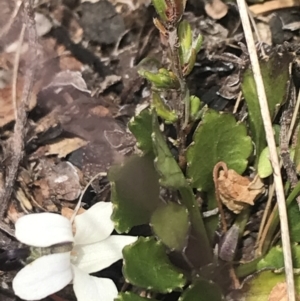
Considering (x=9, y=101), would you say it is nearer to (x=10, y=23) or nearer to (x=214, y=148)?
(x=10, y=23)

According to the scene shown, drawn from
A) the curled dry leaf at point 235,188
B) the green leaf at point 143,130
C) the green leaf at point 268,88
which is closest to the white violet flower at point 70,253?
the green leaf at point 143,130

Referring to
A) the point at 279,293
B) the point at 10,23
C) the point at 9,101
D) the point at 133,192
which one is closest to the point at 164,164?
the point at 133,192

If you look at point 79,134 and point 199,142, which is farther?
point 79,134

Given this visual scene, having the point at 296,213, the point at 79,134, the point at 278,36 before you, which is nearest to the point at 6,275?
the point at 79,134

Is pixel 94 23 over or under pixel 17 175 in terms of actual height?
over

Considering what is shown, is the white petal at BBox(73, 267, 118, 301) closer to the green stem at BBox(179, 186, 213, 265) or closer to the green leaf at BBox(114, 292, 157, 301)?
the green leaf at BBox(114, 292, 157, 301)

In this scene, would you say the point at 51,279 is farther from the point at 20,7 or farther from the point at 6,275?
the point at 20,7

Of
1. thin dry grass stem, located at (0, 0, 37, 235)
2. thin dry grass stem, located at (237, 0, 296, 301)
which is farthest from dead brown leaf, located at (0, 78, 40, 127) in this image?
thin dry grass stem, located at (237, 0, 296, 301)

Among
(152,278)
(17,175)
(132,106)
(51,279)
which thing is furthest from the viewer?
(132,106)

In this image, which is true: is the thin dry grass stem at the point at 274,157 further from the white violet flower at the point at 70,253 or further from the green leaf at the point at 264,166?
the white violet flower at the point at 70,253
